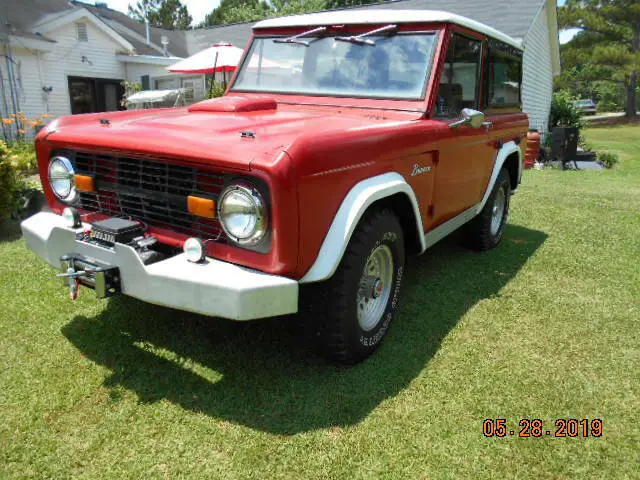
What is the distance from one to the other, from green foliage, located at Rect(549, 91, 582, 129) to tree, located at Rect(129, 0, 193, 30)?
47.2 m

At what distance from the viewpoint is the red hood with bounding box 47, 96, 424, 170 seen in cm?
238

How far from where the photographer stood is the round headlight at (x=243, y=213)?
7.56ft

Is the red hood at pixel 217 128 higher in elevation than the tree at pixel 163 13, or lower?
lower

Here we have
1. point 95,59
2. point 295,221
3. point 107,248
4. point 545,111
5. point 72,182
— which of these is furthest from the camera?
point 545,111

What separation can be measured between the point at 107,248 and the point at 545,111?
19776 mm

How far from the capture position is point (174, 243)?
2684 millimetres

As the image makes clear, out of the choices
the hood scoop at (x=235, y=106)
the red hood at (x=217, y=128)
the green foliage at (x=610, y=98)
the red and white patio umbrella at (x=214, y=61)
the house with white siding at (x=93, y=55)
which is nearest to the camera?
the red hood at (x=217, y=128)

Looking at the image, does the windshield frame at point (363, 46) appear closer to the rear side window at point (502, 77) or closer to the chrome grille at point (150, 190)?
the rear side window at point (502, 77)

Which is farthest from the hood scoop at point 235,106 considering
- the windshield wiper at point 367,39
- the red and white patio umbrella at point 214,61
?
the red and white patio umbrella at point 214,61

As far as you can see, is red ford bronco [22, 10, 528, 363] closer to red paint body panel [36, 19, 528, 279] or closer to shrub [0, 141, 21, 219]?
red paint body panel [36, 19, 528, 279]

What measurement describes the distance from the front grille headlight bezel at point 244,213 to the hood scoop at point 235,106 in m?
1.12

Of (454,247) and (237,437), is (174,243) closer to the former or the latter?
(237,437)

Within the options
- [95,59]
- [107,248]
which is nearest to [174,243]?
[107,248]

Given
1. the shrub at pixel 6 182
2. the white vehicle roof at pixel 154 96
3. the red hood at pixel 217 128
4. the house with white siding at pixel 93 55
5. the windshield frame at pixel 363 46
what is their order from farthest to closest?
the white vehicle roof at pixel 154 96 < the house with white siding at pixel 93 55 < the shrub at pixel 6 182 < the windshield frame at pixel 363 46 < the red hood at pixel 217 128
